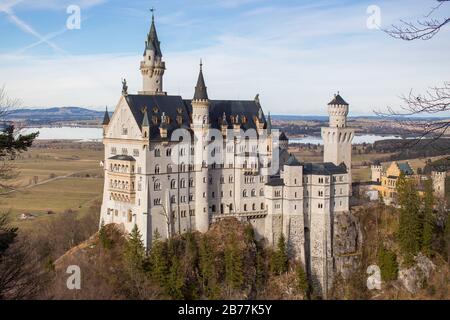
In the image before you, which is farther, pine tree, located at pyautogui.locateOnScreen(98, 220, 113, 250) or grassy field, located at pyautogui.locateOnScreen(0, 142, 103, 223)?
grassy field, located at pyautogui.locateOnScreen(0, 142, 103, 223)

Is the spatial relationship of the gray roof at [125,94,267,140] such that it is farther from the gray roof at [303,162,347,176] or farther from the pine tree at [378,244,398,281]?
the pine tree at [378,244,398,281]

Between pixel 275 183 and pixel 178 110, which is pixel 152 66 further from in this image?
pixel 275 183

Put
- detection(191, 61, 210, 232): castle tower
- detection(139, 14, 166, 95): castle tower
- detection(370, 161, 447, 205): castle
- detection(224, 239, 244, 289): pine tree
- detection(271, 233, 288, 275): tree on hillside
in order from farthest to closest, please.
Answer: detection(370, 161, 447, 205): castle
detection(139, 14, 166, 95): castle tower
detection(191, 61, 210, 232): castle tower
detection(271, 233, 288, 275): tree on hillside
detection(224, 239, 244, 289): pine tree

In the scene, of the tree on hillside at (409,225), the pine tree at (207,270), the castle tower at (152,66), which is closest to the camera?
the pine tree at (207,270)

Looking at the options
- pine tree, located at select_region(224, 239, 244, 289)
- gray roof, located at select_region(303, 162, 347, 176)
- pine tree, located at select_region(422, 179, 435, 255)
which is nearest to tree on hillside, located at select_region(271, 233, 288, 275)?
pine tree, located at select_region(224, 239, 244, 289)

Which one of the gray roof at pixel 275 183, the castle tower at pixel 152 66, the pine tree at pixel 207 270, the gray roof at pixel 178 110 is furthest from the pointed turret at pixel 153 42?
the pine tree at pixel 207 270

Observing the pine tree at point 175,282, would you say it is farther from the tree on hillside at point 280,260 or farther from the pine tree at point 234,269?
the tree on hillside at point 280,260
